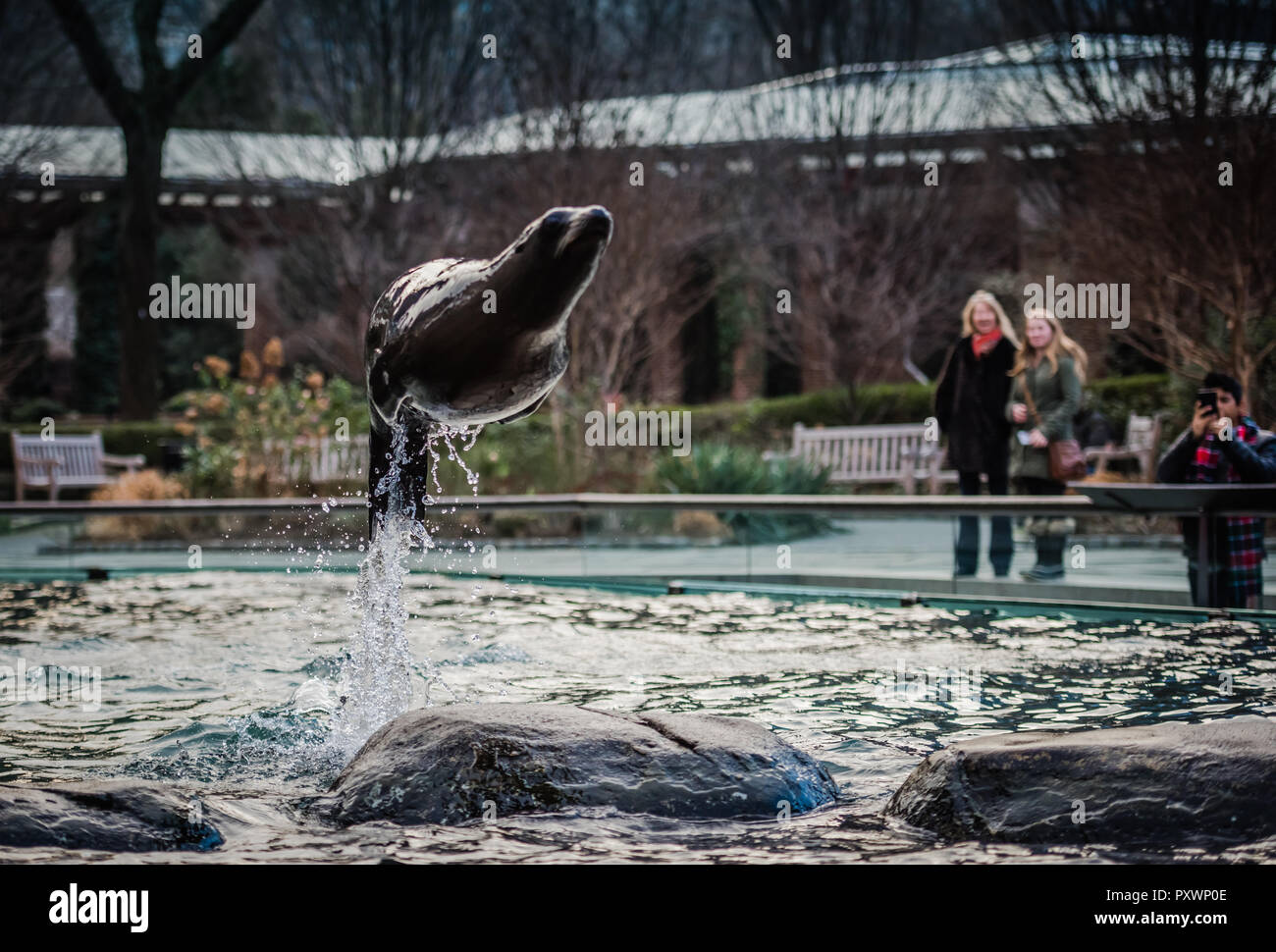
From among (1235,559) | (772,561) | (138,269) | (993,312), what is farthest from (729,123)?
(1235,559)

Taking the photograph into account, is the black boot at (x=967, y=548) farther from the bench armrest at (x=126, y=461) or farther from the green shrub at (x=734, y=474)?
the bench armrest at (x=126, y=461)

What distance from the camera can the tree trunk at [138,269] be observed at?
73.8 feet

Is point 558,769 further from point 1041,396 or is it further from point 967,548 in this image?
point 1041,396

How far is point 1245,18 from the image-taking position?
14.3 meters

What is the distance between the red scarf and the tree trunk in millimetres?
16105

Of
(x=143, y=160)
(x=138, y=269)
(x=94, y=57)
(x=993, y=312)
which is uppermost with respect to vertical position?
(x=94, y=57)

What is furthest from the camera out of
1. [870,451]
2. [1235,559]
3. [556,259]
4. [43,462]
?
[870,451]

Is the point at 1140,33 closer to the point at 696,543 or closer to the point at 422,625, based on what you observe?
the point at 696,543

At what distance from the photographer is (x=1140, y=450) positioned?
15125 mm

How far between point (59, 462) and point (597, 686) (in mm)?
12576

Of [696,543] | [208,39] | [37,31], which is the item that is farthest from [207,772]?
[37,31]

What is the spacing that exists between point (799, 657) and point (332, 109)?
16521 millimetres

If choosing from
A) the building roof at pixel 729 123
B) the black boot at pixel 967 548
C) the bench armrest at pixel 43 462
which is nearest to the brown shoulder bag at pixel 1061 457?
the black boot at pixel 967 548

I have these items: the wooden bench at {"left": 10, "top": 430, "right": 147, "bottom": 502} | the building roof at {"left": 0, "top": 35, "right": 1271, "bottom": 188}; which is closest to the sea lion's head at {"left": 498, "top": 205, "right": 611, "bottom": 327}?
the wooden bench at {"left": 10, "top": 430, "right": 147, "bottom": 502}
